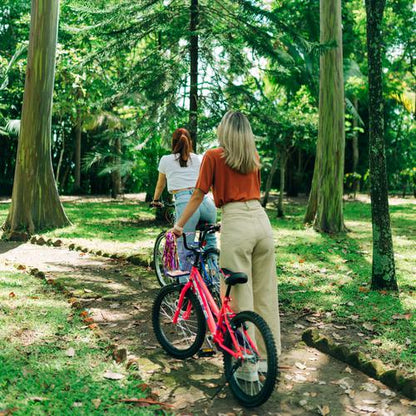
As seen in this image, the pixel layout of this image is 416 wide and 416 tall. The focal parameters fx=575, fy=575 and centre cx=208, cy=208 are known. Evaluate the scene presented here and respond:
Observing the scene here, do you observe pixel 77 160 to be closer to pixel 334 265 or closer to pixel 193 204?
pixel 334 265

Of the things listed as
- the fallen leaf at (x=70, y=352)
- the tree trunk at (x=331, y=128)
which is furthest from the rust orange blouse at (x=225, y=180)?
the tree trunk at (x=331, y=128)

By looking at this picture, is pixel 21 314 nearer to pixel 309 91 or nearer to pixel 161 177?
pixel 161 177

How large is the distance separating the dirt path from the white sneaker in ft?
0.68

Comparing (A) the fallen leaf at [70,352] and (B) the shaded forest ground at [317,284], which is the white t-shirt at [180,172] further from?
(A) the fallen leaf at [70,352]

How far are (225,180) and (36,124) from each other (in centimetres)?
925

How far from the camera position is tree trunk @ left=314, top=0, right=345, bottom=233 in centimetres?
1333

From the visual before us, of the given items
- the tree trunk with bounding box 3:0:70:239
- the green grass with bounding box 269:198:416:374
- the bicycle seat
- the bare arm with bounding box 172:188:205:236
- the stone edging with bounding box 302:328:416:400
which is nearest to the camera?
the bicycle seat

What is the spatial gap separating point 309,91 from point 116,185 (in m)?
9.08

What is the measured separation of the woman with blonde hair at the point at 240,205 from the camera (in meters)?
4.34

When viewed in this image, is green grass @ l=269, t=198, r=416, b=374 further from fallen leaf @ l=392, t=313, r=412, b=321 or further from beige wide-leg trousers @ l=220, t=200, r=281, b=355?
beige wide-leg trousers @ l=220, t=200, r=281, b=355

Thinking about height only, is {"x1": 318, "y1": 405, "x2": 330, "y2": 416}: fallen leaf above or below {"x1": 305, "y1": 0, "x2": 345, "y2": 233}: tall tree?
below

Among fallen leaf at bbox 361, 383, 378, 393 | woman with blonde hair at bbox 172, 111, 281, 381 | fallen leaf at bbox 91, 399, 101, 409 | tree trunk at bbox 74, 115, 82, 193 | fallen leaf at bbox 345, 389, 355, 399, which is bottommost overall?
fallen leaf at bbox 345, 389, 355, 399

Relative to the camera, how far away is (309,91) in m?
19.1

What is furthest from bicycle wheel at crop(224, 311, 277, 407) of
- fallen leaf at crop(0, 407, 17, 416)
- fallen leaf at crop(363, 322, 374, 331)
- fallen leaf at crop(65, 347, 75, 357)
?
fallen leaf at crop(363, 322, 374, 331)
